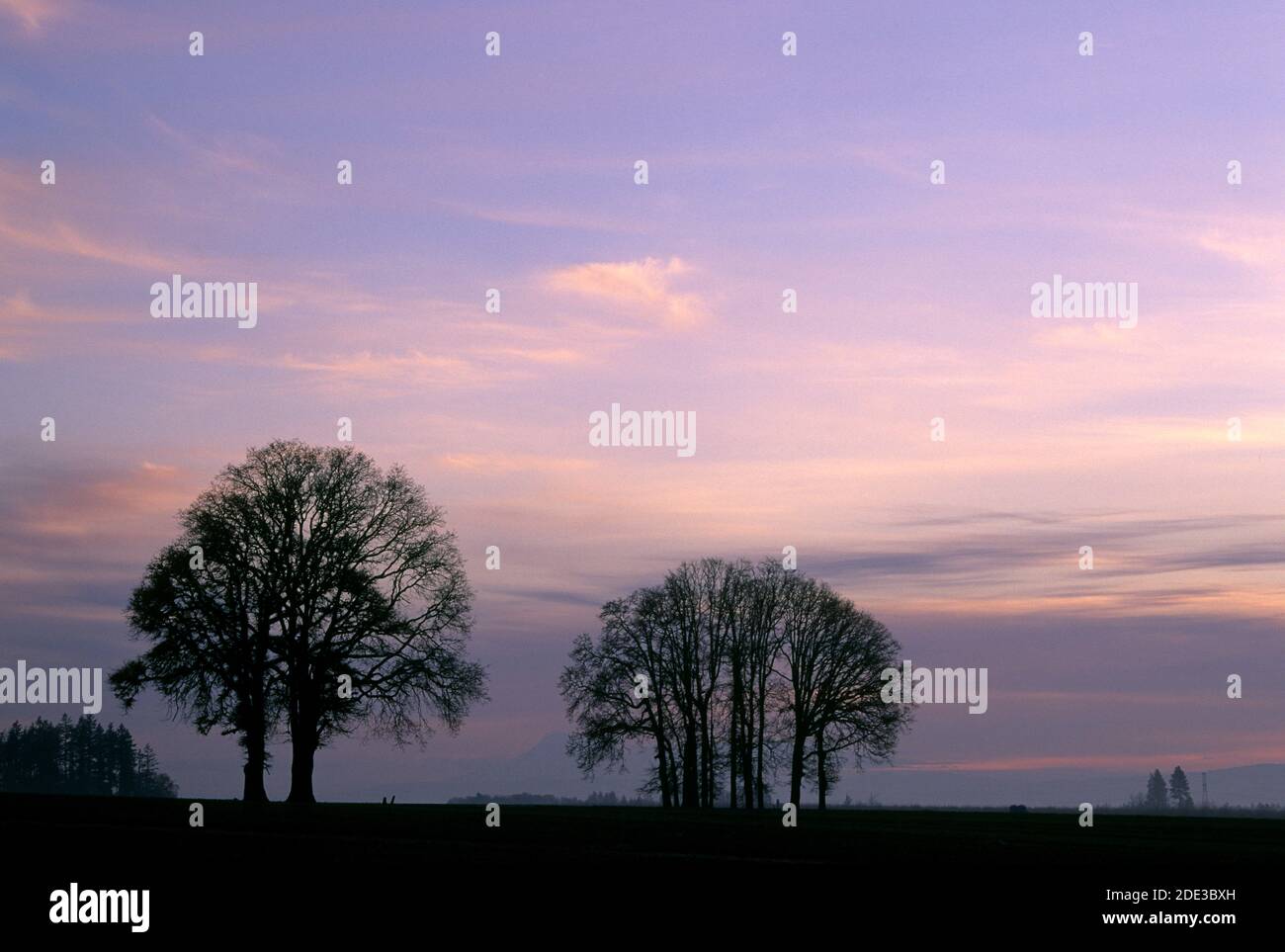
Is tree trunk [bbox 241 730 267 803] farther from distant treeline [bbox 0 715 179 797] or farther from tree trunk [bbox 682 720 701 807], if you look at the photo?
distant treeline [bbox 0 715 179 797]

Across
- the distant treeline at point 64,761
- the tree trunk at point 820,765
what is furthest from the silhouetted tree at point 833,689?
the distant treeline at point 64,761

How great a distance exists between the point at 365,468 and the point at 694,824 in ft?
82.4


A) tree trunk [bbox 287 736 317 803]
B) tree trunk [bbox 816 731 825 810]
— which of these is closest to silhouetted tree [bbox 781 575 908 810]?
tree trunk [bbox 816 731 825 810]

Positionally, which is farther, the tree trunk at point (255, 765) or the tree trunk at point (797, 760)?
the tree trunk at point (797, 760)

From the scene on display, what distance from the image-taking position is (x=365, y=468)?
63.5 metres

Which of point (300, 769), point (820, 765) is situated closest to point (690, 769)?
point (820, 765)

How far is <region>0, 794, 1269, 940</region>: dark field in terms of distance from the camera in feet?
70.6

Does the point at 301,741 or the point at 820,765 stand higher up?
the point at 301,741

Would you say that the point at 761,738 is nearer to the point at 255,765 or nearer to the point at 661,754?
the point at 661,754
